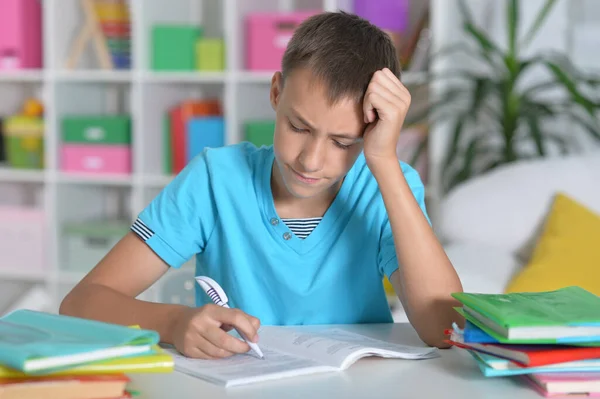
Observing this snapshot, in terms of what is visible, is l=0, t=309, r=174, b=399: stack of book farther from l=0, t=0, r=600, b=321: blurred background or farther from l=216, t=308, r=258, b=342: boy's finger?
l=0, t=0, r=600, b=321: blurred background

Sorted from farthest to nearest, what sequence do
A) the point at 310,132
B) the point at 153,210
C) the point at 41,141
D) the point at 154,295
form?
the point at 41,141
the point at 154,295
the point at 153,210
the point at 310,132

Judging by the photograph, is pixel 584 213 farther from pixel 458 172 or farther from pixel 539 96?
pixel 539 96

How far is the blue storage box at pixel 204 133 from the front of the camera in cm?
336

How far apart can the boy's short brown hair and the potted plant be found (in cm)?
138

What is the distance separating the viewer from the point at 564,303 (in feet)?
3.67

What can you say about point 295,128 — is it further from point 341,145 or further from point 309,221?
point 309,221

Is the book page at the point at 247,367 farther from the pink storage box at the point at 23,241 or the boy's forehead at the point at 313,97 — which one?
the pink storage box at the point at 23,241

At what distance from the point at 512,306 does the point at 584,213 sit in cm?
121

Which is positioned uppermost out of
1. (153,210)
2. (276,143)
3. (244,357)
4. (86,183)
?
(276,143)

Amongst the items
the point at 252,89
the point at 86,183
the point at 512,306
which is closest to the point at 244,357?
the point at 512,306

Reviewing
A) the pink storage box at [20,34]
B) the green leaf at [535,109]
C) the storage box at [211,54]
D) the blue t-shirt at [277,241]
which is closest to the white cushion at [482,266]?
the blue t-shirt at [277,241]

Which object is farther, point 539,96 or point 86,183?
point 86,183

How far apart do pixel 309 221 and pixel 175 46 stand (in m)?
2.05

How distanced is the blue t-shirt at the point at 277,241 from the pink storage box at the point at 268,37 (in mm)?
1763
